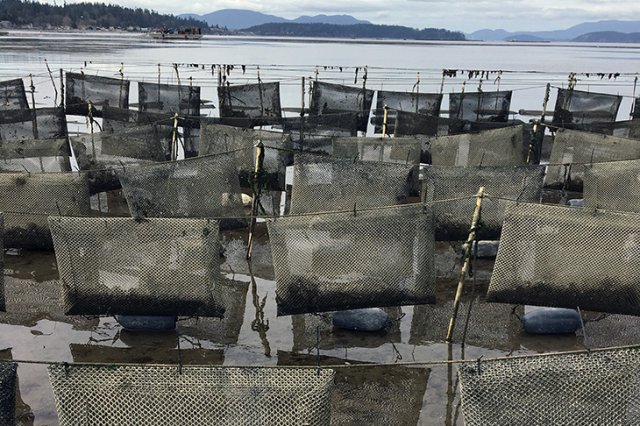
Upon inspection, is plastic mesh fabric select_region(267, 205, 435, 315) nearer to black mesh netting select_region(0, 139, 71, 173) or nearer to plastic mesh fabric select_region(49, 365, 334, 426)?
plastic mesh fabric select_region(49, 365, 334, 426)

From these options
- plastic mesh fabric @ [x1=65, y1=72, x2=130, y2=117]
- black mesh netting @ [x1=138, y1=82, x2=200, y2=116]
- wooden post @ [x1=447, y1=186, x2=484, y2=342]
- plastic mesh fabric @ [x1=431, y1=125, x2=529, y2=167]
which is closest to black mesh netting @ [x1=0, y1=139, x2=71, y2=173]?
black mesh netting @ [x1=138, y1=82, x2=200, y2=116]

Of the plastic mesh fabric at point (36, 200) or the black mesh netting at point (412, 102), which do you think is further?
the black mesh netting at point (412, 102)

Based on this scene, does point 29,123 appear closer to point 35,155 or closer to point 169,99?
point 35,155

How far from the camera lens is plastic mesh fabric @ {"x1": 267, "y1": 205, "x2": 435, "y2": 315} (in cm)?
886

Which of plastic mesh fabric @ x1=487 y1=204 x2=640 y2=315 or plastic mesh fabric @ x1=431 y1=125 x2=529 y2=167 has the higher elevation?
plastic mesh fabric @ x1=431 y1=125 x2=529 y2=167

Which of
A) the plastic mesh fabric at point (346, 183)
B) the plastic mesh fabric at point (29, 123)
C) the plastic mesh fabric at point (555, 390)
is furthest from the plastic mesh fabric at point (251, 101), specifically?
the plastic mesh fabric at point (555, 390)

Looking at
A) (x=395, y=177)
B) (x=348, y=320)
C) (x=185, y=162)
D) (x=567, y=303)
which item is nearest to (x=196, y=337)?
(x=348, y=320)

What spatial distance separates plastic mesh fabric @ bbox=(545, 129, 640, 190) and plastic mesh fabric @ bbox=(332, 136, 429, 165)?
3.76 metres

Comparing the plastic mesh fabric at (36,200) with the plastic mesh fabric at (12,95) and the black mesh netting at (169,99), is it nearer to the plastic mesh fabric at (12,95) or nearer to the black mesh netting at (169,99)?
the black mesh netting at (169,99)

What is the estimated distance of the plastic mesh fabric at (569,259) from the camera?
862 cm

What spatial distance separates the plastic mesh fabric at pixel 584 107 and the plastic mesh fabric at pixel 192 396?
63.3 ft

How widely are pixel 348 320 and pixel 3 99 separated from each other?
57.6ft

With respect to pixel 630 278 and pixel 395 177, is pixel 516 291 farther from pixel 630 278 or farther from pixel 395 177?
pixel 395 177

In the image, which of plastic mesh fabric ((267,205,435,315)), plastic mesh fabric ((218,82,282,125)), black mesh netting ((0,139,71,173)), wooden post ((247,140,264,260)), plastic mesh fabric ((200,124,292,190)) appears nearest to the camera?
plastic mesh fabric ((267,205,435,315))
